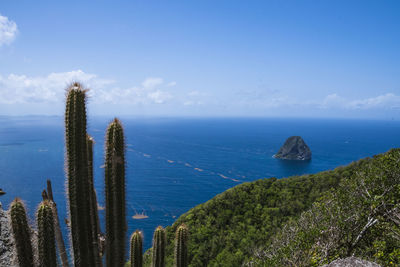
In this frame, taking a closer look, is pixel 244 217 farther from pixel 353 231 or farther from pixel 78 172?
pixel 78 172

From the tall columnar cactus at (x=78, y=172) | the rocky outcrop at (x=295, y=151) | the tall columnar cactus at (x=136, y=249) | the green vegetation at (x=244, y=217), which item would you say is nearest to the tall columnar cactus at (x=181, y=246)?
the tall columnar cactus at (x=136, y=249)

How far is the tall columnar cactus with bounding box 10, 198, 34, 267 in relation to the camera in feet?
14.6

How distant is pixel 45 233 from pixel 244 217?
24.7 m

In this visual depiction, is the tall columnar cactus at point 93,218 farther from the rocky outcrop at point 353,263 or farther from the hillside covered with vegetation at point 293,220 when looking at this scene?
the hillside covered with vegetation at point 293,220

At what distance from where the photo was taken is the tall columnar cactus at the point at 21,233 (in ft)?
14.6

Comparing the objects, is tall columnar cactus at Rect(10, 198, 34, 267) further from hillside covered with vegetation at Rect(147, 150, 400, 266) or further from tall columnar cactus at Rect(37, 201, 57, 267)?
hillside covered with vegetation at Rect(147, 150, 400, 266)

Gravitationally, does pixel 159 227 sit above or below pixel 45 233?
below

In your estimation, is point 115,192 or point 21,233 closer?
point 21,233

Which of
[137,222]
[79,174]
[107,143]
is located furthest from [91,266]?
[137,222]

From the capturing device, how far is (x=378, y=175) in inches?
443

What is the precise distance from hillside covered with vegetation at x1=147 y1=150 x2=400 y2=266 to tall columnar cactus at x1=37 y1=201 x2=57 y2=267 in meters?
7.09

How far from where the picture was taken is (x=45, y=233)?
4.57 metres

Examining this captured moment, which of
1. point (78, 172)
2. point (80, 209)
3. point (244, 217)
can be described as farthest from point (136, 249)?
point (244, 217)

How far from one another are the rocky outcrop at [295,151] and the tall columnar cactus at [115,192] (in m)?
90.9
